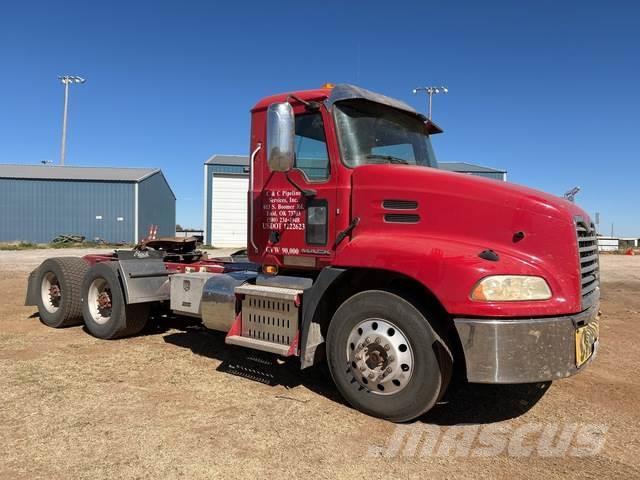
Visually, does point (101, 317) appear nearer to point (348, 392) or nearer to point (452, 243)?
point (348, 392)

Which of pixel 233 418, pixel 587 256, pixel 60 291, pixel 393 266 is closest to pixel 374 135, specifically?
pixel 393 266

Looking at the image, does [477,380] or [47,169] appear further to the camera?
[47,169]

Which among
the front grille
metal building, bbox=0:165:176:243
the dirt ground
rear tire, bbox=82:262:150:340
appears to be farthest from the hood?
metal building, bbox=0:165:176:243

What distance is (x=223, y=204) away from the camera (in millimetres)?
37250

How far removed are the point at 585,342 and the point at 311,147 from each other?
2738mm

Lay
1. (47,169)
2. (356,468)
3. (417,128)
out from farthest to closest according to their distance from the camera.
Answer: (47,169), (417,128), (356,468)

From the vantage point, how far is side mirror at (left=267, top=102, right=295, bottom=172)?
4.24 m

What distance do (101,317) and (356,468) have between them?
16.3 feet

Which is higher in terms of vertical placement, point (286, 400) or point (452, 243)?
point (452, 243)

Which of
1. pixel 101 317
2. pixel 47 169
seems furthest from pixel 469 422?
pixel 47 169

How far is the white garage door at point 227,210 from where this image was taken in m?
37.1

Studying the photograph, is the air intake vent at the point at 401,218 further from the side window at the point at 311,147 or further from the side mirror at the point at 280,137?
the side mirror at the point at 280,137

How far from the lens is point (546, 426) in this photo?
13.0ft

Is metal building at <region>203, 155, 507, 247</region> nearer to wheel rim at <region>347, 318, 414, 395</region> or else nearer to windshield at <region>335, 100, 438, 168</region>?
windshield at <region>335, 100, 438, 168</region>
